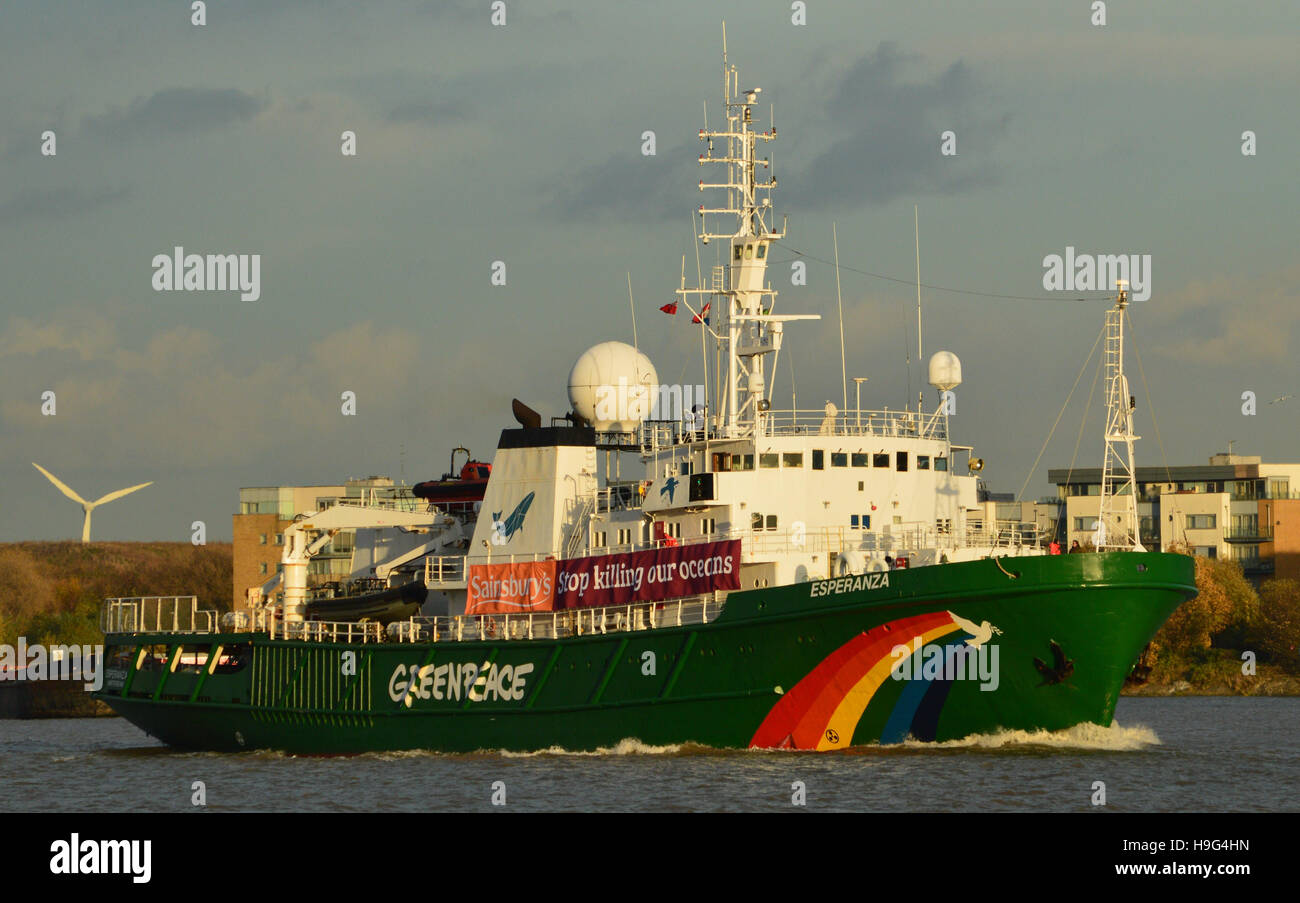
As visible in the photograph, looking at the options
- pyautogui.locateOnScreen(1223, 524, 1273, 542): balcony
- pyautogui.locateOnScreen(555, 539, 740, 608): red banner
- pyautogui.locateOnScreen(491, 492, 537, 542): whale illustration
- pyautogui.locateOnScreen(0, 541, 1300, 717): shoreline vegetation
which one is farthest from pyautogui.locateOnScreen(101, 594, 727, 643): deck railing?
pyautogui.locateOnScreen(1223, 524, 1273, 542): balcony

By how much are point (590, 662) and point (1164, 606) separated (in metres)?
10.9

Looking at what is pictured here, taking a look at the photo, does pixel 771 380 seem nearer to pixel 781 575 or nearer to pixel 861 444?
pixel 861 444

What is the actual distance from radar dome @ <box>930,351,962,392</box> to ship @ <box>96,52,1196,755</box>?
2.5 inches

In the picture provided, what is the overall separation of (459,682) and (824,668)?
877 cm

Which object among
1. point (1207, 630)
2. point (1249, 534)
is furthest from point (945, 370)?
point (1249, 534)

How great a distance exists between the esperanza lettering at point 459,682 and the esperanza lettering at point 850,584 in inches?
282

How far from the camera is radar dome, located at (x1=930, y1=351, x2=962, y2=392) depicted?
3491 centimetres

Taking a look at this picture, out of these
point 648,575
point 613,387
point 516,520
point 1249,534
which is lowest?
point 648,575

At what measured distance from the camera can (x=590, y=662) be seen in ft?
109

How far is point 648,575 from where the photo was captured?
34.0 metres

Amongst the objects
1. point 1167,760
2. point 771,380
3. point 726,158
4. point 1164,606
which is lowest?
point 1167,760

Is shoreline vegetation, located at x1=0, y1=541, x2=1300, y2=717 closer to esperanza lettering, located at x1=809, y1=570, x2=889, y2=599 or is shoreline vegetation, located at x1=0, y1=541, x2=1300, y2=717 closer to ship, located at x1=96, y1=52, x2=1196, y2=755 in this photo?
ship, located at x1=96, y1=52, x2=1196, y2=755

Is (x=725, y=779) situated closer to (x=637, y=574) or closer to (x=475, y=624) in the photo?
(x=637, y=574)
